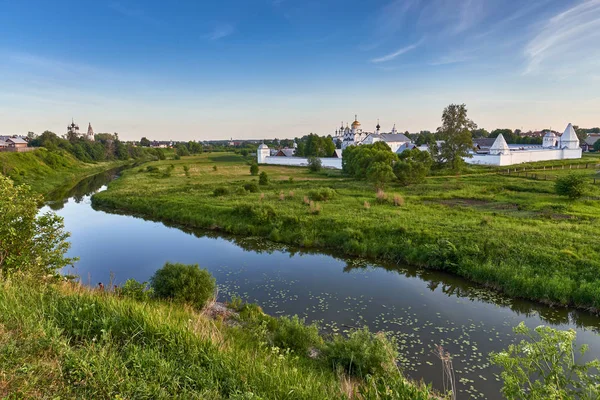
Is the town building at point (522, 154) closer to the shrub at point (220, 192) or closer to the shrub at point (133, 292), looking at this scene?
the shrub at point (220, 192)

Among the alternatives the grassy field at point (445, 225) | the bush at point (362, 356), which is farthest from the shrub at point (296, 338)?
the grassy field at point (445, 225)

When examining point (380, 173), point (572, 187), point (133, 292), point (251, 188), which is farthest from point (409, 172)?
point (133, 292)

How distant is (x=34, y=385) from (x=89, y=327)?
1.47 meters

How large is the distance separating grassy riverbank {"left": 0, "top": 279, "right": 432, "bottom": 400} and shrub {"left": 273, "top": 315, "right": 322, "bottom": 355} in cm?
222

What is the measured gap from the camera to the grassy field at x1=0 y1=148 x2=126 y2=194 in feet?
136

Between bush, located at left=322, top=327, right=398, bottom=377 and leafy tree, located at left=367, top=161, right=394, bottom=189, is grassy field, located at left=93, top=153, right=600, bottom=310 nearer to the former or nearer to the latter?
leafy tree, located at left=367, top=161, right=394, bottom=189

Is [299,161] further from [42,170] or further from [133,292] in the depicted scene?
[133,292]

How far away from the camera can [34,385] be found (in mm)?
4023

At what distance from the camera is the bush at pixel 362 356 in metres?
7.20

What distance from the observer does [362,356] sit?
7305mm

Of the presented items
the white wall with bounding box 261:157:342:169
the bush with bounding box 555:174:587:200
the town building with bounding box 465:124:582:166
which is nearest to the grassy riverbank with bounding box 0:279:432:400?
the bush with bounding box 555:174:587:200

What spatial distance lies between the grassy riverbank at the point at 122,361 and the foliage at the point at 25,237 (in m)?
1.48

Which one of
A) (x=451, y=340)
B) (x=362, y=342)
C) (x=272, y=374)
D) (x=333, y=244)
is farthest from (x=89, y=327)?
(x=333, y=244)

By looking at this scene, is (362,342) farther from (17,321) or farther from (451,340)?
(17,321)
